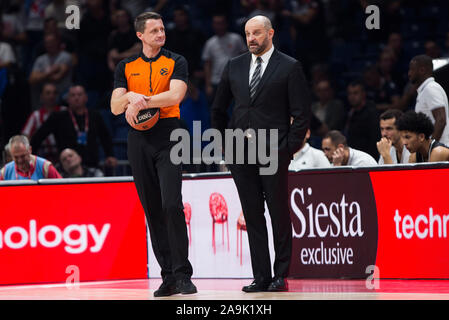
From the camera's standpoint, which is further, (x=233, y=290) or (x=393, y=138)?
(x=393, y=138)

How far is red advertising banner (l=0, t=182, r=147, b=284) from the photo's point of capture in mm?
9078

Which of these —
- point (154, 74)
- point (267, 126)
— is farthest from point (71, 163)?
point (267, 126)

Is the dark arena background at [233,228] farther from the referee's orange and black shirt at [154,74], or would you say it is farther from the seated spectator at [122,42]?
the referee's orange and black shirt at [154,74]

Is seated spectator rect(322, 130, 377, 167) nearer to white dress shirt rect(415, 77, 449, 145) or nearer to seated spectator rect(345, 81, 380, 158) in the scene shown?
white dress shirt rect(415, 77, 449, 145)

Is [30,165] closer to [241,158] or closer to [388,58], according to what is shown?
[241,158]

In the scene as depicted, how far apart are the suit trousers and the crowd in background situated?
16.0ft

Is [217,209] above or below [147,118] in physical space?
below

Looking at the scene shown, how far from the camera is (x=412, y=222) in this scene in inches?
325

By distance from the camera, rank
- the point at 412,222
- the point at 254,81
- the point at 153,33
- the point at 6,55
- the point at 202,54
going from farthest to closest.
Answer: the point at 202,54 → the point at 6,55 → the point at 412,222 → the point at 254,81 → the point at 153,33

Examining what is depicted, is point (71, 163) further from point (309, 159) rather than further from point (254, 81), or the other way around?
point (254, 81)

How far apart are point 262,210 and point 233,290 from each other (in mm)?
880

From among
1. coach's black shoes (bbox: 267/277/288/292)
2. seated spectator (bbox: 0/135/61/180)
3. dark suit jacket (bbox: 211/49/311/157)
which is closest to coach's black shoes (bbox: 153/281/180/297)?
coach's black shoes (bbox: 267/277/288/292)

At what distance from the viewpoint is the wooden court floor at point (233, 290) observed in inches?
261
